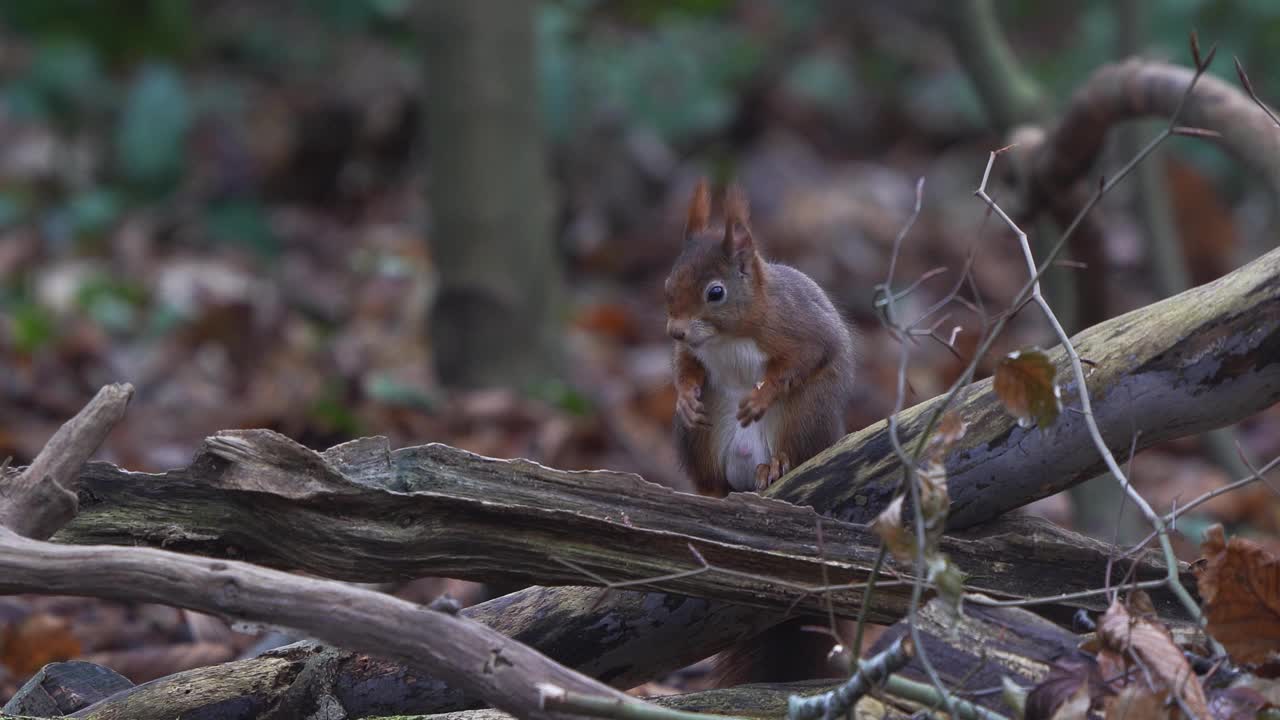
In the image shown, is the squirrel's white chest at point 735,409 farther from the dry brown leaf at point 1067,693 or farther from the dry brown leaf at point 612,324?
the dry brown leaf at point 612,324

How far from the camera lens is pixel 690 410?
274 cm

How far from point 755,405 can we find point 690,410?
0.45ft

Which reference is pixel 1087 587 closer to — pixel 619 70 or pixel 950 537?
pixel 950 537

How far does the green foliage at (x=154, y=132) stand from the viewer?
8.09 m

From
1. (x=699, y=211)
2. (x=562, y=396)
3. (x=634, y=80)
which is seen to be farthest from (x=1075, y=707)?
(x=634, y=80)

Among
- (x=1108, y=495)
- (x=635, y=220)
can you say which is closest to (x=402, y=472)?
(x=1108, y=495)

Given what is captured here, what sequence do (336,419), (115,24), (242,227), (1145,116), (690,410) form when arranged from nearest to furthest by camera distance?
(690,410) < (1145,116) < (336,419) < (242,227) < (115,24)

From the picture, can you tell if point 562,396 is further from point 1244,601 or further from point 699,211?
point 1244,601

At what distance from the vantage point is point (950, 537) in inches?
84.6

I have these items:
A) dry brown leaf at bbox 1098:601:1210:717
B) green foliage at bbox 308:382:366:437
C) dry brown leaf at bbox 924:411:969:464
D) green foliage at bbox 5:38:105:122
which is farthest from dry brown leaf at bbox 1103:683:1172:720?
green foliage at bbox 5:38:105:122

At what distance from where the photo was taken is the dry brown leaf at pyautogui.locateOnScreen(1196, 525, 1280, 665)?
191 cm

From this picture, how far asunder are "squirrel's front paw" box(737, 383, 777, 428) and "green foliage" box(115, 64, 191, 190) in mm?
6273

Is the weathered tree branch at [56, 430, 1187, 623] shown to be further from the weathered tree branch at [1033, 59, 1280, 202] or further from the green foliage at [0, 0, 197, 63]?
the green foliage at [0, 0, 197, 63]

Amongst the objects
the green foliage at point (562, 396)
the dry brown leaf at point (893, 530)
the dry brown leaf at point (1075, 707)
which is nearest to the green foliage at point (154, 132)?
the green foliage at point (562, 396)
